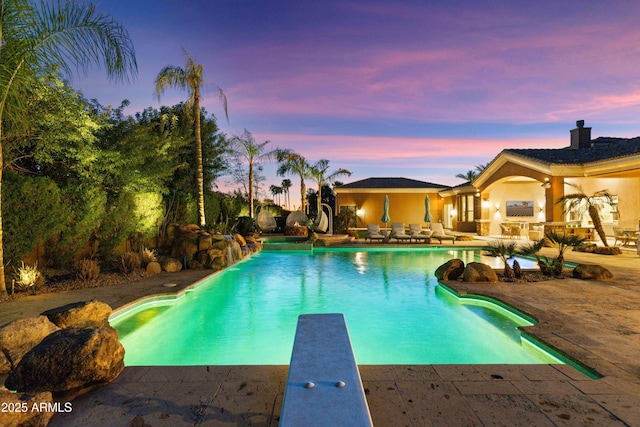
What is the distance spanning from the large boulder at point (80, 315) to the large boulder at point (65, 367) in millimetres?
→ 1197

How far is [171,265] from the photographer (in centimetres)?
973

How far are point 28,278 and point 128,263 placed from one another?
2254mm

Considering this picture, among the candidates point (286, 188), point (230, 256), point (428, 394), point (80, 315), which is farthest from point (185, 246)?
point (286, 188)

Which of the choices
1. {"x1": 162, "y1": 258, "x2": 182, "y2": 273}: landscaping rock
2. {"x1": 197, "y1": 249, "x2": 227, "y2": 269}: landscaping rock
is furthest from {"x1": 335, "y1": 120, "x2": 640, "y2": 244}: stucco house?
{"x1": 162, "y1": 258, "x2": 182, "y2": 273}: landscaping rock

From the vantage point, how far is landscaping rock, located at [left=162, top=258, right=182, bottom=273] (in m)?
9.63

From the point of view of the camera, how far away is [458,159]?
35.1m

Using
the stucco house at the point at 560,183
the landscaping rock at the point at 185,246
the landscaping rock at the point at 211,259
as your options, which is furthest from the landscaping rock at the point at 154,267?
the stucco house at the point at 560,183

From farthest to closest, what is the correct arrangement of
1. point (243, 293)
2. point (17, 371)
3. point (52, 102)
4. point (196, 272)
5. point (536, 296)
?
point (196, 272), point (243, 293), point (52, 102), point (536, 296), point (17, 371)

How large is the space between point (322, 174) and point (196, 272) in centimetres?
1826

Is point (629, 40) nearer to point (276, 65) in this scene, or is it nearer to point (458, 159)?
point (276, 65)

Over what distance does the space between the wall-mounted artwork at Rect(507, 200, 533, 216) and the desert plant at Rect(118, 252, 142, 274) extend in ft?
67.2

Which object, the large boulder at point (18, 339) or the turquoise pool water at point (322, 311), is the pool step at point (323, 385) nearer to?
the turquoise pool water at point (322, 311)

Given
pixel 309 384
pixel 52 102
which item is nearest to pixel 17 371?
pixel 309 384

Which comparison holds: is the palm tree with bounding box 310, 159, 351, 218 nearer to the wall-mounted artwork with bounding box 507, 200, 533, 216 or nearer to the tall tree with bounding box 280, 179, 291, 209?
the wall-mounted artwork with bounding box 507, 200, 533, 216
